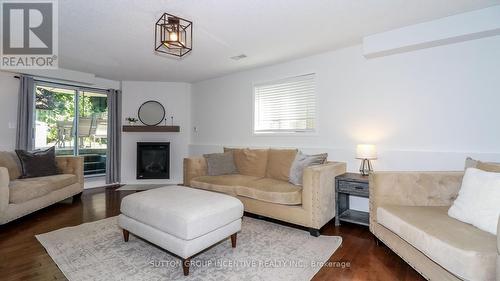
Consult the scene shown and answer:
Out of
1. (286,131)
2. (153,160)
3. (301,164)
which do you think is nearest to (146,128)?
(153,160)

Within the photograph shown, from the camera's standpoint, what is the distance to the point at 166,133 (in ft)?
18.2

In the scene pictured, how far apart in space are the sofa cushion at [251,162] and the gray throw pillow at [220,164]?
0.10 m

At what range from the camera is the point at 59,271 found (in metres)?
1.86

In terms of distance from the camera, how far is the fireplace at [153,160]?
17.5 feet

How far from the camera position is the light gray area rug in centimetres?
183

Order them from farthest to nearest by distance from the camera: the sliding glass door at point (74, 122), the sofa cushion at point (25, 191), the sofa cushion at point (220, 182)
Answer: the sliding glass door at point (74, 122), the sofa cushion at point (220, 182), the sofa cushion at point (25, 191)

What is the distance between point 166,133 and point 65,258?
3.70 meters

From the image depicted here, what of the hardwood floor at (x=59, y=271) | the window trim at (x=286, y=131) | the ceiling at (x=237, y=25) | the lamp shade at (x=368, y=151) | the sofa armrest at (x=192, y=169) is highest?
the ceiling at (x=237, y=25)

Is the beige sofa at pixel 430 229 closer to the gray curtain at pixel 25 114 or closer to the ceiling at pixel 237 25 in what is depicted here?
the ceiling at pixel 237 25

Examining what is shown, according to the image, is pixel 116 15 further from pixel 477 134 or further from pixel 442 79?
pixel 477 134

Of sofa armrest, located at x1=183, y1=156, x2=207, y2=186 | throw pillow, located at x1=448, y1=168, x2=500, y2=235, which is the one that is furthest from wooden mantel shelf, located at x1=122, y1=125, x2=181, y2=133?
throw pillow, located at x1=448, y1=168, x2=500, y2=235

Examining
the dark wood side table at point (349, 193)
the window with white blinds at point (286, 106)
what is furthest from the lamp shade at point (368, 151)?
the window with white blinds at point (286, 106)

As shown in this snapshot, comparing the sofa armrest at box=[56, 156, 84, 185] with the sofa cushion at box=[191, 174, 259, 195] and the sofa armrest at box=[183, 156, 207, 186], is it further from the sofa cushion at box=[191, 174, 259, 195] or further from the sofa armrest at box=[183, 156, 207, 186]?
the sofa cushion at box=[191, 174, 259, 195]

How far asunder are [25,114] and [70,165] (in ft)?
4.00
